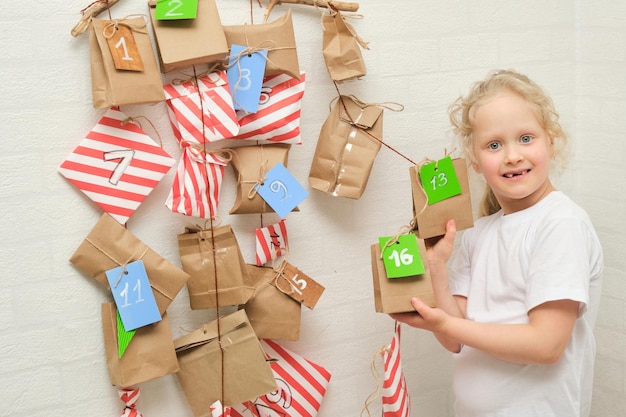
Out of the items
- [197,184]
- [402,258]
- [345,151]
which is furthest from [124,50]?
[402,258]

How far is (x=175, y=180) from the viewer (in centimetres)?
143

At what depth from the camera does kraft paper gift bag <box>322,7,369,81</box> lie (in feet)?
5.02

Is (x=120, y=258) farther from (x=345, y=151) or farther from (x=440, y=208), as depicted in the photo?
(x=440, y=208)

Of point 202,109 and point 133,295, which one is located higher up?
point 202,109

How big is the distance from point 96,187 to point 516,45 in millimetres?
1039

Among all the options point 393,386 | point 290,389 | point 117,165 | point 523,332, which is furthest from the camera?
point 290,389

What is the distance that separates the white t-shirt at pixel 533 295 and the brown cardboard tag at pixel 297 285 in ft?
1.08

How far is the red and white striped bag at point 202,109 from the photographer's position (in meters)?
1.42

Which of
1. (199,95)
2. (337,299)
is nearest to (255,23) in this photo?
(199,95)

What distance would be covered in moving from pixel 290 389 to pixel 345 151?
1.76ft

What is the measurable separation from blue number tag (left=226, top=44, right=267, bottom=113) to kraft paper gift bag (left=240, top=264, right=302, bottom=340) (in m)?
0.34

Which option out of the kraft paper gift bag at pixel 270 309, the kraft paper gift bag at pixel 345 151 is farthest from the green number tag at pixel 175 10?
the kraft paper gift bag at pixel 270 309

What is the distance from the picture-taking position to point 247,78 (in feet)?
4.80

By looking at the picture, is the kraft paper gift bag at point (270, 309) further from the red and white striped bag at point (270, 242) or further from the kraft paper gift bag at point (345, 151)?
the kraft paper gift bag at point (345, 151)
